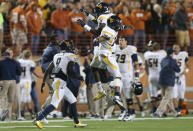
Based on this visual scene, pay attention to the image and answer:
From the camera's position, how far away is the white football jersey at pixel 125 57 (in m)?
15.9

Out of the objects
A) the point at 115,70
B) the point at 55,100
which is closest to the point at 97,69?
the point at 115,70

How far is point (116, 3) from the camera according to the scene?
20891 mm

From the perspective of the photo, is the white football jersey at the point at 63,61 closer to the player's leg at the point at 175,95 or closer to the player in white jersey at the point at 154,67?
the player in white jersey at the point at 154,67

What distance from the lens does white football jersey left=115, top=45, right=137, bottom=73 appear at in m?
15.9

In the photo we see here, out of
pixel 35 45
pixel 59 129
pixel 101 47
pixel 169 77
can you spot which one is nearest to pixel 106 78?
pixel 101 47

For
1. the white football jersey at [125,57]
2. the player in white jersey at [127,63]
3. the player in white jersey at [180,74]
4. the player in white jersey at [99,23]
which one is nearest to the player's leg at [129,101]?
the player in white jersey at [127,63]

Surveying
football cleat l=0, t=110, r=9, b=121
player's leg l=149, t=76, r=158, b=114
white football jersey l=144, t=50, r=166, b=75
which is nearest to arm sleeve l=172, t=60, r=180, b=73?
white football jersey l=144, t=50, r=166, b=75

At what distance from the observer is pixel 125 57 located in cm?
1595

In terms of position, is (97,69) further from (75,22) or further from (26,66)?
(75,22)

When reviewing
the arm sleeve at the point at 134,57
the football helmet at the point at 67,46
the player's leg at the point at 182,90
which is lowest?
the player's leg at the point at 182,90

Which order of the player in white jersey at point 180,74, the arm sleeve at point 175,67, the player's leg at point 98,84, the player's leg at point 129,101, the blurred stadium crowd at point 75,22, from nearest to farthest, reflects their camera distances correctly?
the player's leg at point 98,84 < the player's leg at point 129,101 < the arm sleeve at point 175,67 < the player in white jersey at point 180,74 < the blurred stadium crowd at point 75,22

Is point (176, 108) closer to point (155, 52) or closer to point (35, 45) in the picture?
point (155, 52)

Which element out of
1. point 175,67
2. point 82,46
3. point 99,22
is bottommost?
point 175,67

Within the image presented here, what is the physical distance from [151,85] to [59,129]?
612cm
